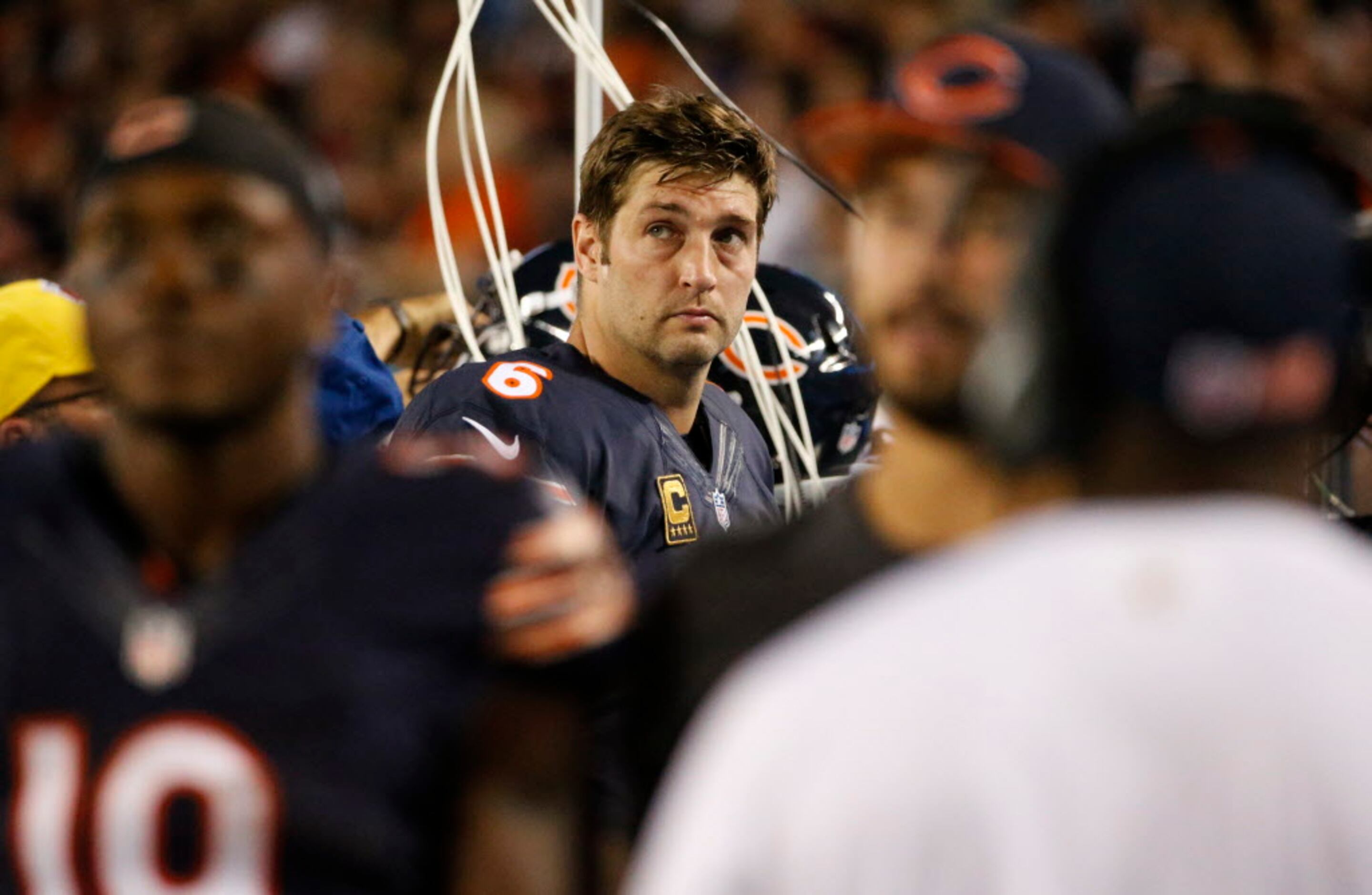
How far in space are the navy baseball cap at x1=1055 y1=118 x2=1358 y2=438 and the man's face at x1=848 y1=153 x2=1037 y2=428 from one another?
0.55 m

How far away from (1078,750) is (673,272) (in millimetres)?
1999

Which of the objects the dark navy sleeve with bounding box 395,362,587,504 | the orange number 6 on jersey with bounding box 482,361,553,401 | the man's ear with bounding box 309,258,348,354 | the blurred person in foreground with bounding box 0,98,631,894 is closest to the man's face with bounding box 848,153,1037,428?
the blurred person in foreground with bounding box 0,98,631,894

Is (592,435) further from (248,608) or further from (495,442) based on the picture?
(248,608)

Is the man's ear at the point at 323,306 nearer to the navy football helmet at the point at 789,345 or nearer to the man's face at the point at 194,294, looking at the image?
the man's face at the point at 194,294

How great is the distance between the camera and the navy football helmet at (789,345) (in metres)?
3.41

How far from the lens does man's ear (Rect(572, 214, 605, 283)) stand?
3023mm

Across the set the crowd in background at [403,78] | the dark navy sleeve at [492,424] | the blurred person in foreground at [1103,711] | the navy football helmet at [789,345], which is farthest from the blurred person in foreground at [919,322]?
the crowd in background at [403,78]

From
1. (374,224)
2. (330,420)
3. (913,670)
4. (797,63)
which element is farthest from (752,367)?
(374,224)

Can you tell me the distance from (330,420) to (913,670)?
1.92 m

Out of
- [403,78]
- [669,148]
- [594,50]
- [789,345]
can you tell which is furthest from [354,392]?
[403,78]

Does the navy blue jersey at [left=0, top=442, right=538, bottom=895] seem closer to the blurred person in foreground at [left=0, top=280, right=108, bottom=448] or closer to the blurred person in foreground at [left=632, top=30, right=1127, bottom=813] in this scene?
the blurred person in foreground at [left=632, top=30, right=1127, bottom=813]

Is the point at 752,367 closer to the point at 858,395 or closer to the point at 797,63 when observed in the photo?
the point at 858,395

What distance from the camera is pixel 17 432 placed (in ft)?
8.56

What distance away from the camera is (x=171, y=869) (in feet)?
4.84
